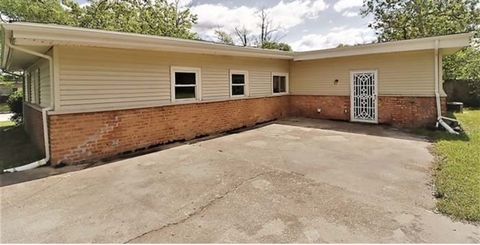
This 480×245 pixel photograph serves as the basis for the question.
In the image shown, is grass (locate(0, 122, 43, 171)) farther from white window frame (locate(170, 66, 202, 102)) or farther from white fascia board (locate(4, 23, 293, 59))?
white window frame (locate(170, 66, 202, 102))

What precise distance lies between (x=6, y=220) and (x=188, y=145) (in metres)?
4.57

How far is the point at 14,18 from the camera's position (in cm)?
1711

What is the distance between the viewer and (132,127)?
7242 millimetres

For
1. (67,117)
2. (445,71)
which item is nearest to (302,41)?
(445,71)

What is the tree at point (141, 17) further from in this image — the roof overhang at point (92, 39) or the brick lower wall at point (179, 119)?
the roof overhang at point (92, 39)

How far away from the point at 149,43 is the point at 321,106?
8.10 metres

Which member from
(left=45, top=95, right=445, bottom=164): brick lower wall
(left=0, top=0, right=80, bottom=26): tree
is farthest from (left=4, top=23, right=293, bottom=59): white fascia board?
(left=0, top=0, right=80, bottom=26): tree

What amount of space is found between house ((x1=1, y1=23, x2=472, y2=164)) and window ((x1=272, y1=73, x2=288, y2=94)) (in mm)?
46

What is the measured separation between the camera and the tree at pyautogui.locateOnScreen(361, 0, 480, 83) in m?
15.5

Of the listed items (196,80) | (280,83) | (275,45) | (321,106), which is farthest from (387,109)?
(275,45)

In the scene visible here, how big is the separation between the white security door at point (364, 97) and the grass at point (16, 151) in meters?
10.7

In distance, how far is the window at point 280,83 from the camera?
40.9 ft

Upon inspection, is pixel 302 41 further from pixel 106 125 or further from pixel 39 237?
pixel 39 237

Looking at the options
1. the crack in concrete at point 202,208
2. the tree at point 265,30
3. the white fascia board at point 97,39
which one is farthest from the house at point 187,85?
the tree at point 265,30
